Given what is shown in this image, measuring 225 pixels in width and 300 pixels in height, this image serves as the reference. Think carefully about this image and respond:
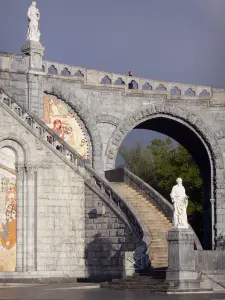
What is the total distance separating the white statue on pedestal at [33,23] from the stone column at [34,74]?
0.27m

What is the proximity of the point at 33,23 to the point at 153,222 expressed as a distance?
34.1 feet

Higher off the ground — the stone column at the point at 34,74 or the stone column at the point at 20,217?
the stone column at the point at 34,74

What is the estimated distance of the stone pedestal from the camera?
28.8 m

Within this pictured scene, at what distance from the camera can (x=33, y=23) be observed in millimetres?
40000

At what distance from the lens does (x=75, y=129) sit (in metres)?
41.8

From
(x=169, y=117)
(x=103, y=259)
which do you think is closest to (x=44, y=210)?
(x=103, y=259)

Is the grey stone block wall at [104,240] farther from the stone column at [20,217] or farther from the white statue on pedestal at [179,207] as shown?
the white statue on pedestal at [179,207]

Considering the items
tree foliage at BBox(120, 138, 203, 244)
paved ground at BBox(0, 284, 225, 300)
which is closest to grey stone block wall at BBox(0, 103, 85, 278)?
paved ground at BBox(0, 284, 225, 300)

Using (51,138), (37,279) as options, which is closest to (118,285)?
(37,279)

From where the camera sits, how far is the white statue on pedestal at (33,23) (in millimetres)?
39719

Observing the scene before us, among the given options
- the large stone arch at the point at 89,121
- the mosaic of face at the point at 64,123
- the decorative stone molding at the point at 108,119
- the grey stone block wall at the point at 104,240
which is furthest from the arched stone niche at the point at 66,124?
the grey stone block wall at the point at 104,240

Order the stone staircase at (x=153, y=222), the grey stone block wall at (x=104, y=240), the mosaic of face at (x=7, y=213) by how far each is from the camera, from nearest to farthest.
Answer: the stone staircase at (x=153, y=222) < the grey stone block wall at (x=104, y=240) < the mosaic of face at (x=7, y=213)

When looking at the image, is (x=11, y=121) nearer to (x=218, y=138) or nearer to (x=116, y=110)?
(x=116, y=110)

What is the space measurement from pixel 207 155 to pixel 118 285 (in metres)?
16.7
